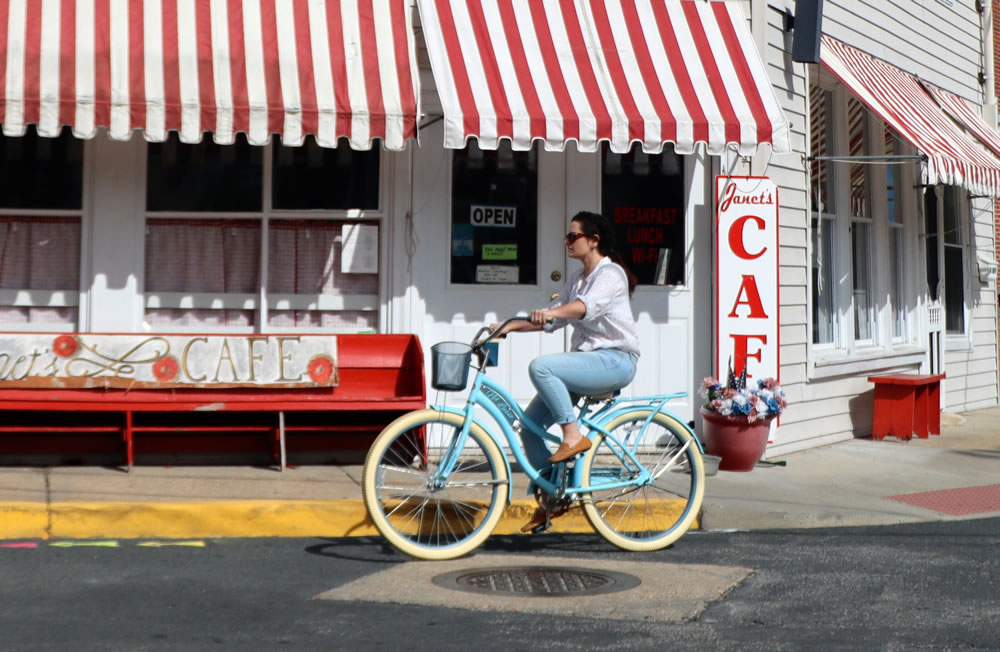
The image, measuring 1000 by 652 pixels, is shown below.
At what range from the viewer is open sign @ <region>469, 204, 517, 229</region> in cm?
927

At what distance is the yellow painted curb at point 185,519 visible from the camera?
6.72 meters

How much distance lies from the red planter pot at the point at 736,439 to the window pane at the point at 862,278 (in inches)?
129

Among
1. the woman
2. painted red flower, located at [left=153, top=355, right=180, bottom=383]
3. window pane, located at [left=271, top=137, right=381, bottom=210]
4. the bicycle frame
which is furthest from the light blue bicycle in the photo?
window pane, located at [left=271, top=137, right=381, bottom=210]

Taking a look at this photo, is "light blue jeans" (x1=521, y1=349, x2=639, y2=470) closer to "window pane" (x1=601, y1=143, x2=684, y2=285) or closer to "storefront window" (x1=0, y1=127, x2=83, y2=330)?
"window pane" (x1=601, y1=143, x2=684, y2=285)

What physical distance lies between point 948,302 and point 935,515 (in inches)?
265

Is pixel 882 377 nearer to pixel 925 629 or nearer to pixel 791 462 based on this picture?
pixel 791 462

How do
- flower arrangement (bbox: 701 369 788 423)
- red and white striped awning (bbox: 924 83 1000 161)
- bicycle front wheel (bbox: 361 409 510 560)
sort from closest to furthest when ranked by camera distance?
1. bicycle front wheel (bbox: 361 409 510 560)
2. flower arrangement (bbox: 701 369 788 423)
3. red and white striped awning (bbox: 924 83 1000 161)

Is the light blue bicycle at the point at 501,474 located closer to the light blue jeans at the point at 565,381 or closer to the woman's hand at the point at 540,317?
the light blue jeans at the point at 565,381

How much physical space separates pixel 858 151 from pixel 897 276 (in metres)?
1.54

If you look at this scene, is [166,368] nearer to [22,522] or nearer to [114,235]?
[114,235]

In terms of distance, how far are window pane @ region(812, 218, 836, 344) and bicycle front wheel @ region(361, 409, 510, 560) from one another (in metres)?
5.48

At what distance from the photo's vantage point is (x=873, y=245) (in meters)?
12.1

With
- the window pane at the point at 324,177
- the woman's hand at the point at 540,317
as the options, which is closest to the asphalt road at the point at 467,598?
the woman's hand at the point at 540,317

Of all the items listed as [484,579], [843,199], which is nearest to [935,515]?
[484,579]
